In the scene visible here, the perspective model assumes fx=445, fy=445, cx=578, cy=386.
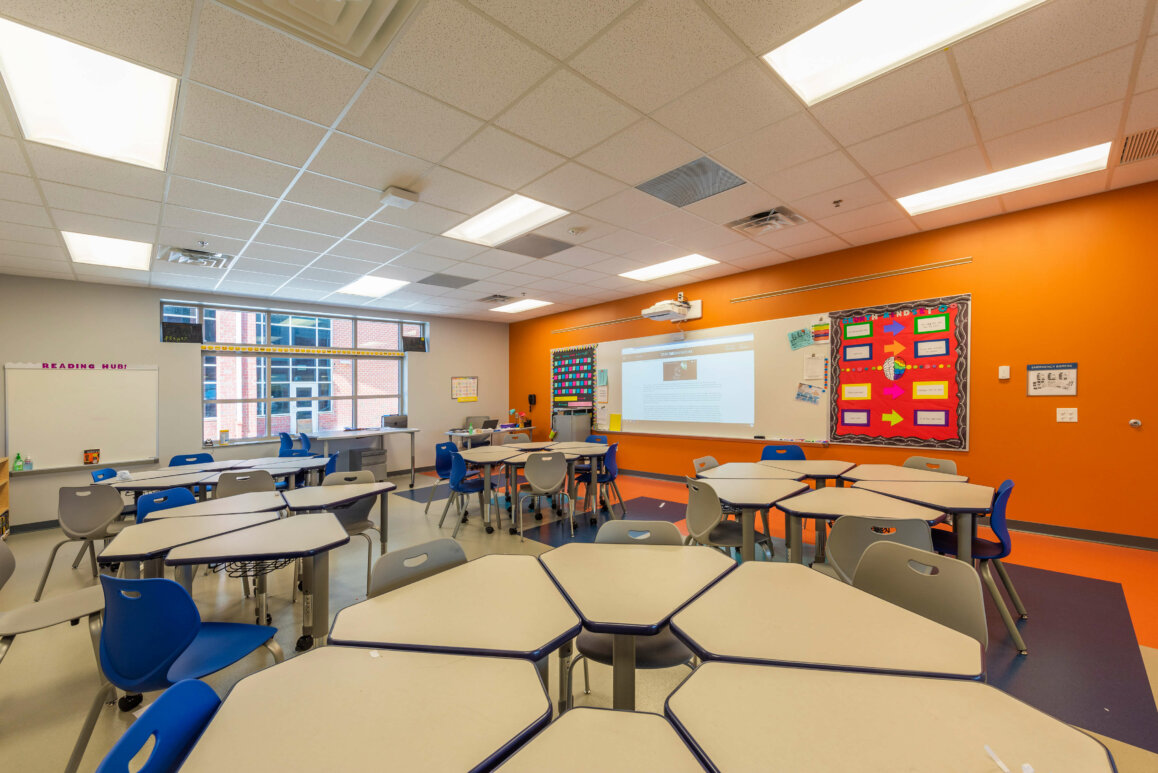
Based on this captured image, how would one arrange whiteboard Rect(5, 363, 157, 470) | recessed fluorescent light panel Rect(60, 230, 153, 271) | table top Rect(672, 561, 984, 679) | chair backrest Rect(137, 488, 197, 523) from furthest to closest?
whiteboard Rect(5, 363, 157, 470), recessed fluorescent light panel Rect(60, 230, 153, 271), chair backrest Rect(137, 488, 197, 523), table top Rect(672, 561, 984, 679)

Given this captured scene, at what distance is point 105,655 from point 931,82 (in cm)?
444

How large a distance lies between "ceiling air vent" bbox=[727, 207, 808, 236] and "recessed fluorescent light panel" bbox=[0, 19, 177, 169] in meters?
4.06

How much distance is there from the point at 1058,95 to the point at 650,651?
141 inches

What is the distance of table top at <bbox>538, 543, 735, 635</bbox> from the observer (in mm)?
1294

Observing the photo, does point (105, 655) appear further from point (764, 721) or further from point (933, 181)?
point (933, 181)

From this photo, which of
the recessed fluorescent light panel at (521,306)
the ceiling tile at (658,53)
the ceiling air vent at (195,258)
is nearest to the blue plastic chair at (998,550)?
the ceiling tile at (658,53)

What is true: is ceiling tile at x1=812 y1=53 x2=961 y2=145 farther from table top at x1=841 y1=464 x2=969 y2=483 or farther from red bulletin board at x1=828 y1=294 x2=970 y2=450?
red bulletin board at x1=828 y1=294 x2=970 y2=450

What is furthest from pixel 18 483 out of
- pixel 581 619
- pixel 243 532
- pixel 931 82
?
pixel 931 82

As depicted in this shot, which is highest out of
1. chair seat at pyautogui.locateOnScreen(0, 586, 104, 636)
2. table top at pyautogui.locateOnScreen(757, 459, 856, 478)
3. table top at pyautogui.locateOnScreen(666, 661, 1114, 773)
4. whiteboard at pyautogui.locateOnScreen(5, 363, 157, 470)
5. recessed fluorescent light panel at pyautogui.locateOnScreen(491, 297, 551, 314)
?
recessed fluorescent light panel at pyautogui.locateOnScreen(491, 297, 551, 314)

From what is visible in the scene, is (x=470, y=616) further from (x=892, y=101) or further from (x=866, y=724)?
(x=892, y=101)

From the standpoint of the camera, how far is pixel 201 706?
3.11 ft

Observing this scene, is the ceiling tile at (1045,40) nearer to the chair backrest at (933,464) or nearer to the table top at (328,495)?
the chair backrest at (933,464)

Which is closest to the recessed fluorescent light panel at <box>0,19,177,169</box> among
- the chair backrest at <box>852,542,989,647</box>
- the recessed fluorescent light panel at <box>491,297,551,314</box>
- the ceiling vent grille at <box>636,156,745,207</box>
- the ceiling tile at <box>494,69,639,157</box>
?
the ceiling tile at <box>494,69,639,157</box>

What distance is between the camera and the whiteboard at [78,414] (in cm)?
508
